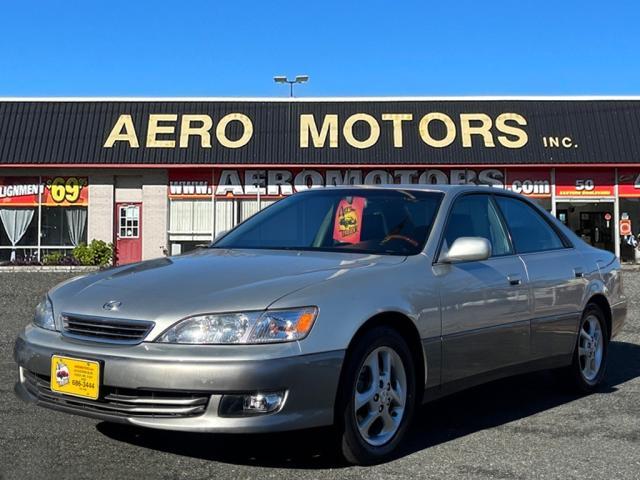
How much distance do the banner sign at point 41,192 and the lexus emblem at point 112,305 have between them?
2028 centimetres

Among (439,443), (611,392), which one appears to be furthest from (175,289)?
(611,392)

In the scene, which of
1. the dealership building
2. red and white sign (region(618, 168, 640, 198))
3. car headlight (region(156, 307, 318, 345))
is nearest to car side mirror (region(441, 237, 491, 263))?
car headlight (region(156, 307, 318, 345))

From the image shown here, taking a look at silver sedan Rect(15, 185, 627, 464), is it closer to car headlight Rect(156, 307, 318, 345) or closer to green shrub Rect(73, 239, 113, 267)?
car headlight Rect(156, 307, 318, 345)

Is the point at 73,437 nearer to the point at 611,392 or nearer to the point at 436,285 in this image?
the point at 436,285

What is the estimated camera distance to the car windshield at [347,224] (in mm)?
4754

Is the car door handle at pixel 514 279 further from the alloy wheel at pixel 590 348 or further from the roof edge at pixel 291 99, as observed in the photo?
the roof edge at pixel 291 99

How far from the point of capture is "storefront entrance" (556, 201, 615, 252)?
22844 mm

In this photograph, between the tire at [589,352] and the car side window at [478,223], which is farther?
the tire at [589,352]

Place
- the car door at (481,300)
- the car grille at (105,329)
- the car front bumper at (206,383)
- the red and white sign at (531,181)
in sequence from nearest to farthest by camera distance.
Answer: the car front bumper at (206,383)
the car grille at (105,329)
the car door at (481,300)
the red and white sign at (531,181)

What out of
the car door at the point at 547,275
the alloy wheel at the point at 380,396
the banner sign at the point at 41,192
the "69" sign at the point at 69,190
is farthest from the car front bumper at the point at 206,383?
the banner sign at the point at 41,192

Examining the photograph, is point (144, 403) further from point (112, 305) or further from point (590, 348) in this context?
point (590, 348)

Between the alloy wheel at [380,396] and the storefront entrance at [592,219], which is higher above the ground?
the storefront entrance at [592,219]

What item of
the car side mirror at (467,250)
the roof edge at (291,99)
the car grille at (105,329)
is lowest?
the car grille at (105,329)

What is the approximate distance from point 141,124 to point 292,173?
4.82 m
